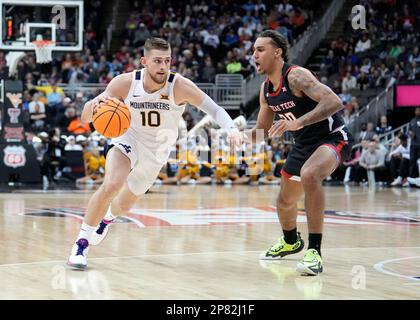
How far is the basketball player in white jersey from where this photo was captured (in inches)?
304

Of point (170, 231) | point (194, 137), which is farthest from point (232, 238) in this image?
point (194, 137)

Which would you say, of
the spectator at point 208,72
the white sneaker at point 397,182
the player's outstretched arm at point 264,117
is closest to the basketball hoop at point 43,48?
the spectator at point 208,72

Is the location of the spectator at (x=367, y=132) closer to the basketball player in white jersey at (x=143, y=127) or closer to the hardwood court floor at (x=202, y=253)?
the hardwood court floor at (x=202, y=253)

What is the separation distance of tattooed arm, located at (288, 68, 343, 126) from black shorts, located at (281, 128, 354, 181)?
1.28ft

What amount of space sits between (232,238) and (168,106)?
2.47 m

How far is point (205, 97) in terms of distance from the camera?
816 centimetres

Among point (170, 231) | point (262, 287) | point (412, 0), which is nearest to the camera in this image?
point (262, 287)

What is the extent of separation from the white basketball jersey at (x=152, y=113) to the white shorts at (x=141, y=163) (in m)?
0.05

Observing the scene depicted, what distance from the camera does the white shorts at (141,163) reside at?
816cm

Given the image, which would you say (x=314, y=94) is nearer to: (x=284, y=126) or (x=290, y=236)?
(x=284, y=126)

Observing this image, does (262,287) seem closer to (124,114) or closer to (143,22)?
(124,114)

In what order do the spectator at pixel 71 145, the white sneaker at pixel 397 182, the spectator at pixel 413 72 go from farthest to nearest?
the spectator at pixel 413 72
the white sneaker at pixel 397 182
the spectator at pixel 71 145

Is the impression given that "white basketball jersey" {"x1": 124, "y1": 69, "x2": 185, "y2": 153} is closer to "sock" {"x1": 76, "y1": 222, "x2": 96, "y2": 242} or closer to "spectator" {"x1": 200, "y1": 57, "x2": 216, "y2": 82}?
"sock" {"x1": 76, "y1": 222, "x2": 96, "y2": 242}
